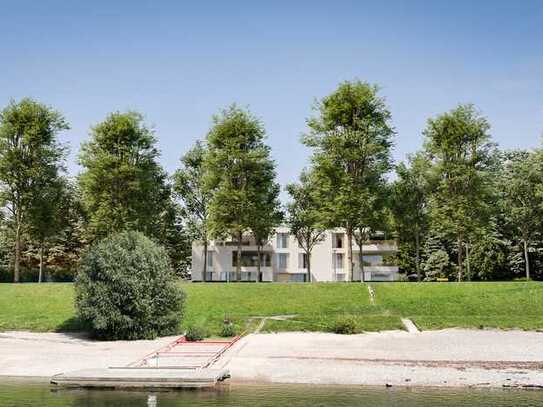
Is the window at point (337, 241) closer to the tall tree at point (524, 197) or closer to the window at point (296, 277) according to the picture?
the window at point (296, 277)

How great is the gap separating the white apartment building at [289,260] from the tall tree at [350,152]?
96.8ft

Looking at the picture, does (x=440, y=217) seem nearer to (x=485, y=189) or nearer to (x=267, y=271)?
(x=485, y=189)

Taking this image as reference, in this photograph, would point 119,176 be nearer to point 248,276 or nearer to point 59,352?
point 59,352

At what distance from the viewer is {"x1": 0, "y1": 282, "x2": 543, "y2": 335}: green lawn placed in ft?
151

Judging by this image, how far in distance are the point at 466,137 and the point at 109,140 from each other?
128 ft

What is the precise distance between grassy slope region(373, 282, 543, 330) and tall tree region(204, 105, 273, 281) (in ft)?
60.6

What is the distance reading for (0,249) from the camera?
96250mm

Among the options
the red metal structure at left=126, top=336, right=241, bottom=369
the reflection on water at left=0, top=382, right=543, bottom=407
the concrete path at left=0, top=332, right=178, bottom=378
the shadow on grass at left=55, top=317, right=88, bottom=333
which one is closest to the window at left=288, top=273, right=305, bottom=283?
the shadow on grass at left=55, top=317, right=88, bottom=333

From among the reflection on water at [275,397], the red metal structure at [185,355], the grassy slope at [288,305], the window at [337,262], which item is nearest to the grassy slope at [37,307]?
the grassy slope at [288,305]

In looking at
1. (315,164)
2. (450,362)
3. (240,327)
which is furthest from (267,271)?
(450,362)

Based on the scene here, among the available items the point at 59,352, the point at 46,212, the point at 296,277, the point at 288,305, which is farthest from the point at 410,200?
the point at 59,352

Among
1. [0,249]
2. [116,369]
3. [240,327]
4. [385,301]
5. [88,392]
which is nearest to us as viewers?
[88,392]

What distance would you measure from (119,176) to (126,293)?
96.6 feet

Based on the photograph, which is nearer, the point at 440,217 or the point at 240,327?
the point at 240,327
